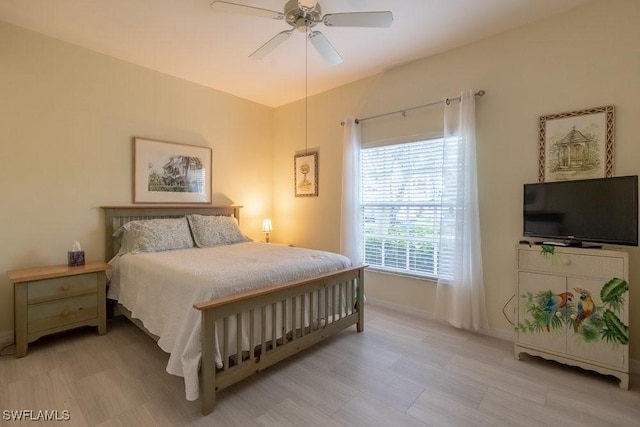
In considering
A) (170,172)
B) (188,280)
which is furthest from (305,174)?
(188,280)

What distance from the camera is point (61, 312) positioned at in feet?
8.52

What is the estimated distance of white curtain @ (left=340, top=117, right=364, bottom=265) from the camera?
3730 millimetres

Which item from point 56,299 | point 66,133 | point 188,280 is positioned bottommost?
point 56,299

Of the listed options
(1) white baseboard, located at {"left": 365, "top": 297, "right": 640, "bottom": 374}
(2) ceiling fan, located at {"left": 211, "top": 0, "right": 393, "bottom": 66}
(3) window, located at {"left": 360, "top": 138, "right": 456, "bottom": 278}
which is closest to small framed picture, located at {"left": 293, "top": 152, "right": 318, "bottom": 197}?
(3) window, located at {"left": 360, "top": 138, "right": 456, "bottom": 278}

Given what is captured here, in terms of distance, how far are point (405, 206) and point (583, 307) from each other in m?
1.74

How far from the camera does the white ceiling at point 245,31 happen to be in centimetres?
238

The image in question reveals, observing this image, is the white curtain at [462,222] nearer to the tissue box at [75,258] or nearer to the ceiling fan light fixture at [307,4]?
the ceiling fan light fixture at [307,4]

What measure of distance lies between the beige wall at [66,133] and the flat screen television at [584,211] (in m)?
3.72

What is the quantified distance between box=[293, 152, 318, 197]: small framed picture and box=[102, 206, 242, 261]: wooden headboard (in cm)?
125

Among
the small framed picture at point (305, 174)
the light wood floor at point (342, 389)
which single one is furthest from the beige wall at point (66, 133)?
the small framed picture at point (305, 174)

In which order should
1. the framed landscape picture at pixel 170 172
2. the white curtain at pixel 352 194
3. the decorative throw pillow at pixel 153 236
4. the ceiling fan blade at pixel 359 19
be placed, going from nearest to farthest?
the ceiling fan blade at pixel 359 19 → the decorative throw pillow at pixel 153 236 → the framed landscape picture at pixel 170 172 → the white curtain at pixel 352 194

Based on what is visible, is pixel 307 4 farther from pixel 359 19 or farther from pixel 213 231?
pixel 213 231

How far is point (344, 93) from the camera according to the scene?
12.9 ft

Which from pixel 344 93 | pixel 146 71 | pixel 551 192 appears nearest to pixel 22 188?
pixel 146 71
